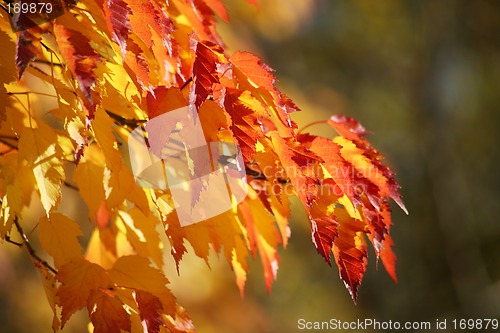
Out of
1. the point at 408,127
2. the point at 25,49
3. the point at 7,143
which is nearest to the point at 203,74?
the point at 25,49

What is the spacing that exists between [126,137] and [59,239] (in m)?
0.17

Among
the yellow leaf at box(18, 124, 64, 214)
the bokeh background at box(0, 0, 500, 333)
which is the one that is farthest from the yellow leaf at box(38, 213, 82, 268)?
the bokeh background at box(0, 0, 500, 333)

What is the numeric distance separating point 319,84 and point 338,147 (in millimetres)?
3328

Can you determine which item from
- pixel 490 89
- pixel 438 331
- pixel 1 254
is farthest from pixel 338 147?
pixel 490 89

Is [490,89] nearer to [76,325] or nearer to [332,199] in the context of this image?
[76,325]

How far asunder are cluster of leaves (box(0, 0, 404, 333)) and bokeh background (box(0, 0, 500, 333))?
84.4 inches

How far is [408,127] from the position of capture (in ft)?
14.6

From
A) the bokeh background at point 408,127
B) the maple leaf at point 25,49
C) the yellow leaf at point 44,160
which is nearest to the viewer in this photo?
the maple leaf at point 25,49

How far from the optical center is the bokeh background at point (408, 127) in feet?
11.4

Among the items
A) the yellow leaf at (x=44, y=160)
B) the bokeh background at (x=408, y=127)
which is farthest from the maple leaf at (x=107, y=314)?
the bokeh background at (x=408, y=127)

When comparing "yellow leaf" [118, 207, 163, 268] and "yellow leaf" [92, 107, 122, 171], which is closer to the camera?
"yellow leaf" [92, 107, 122, 171]

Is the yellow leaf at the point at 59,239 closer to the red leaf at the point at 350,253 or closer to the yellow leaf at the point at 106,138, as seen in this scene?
the yellow leaf at the point at 106,138

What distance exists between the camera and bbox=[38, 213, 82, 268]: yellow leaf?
31.9 inches

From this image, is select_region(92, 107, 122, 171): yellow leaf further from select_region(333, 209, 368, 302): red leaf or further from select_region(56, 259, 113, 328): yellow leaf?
select_region(333, 209, 368, 302): red leaf
